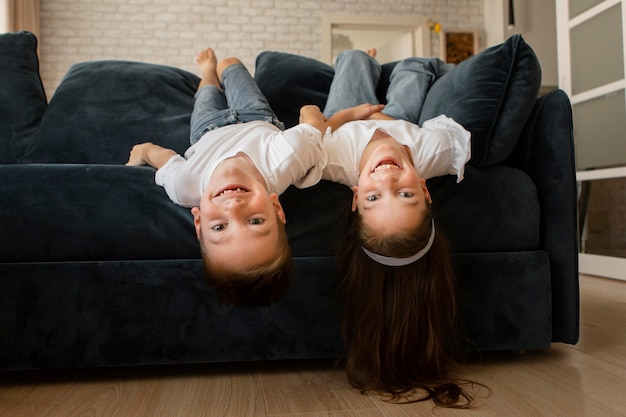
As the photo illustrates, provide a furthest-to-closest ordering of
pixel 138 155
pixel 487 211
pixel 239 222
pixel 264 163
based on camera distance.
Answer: pixel 138 155, pixel 487 211, pixel 264 163, pixel 239 222

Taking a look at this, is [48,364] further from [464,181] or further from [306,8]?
[306,8]

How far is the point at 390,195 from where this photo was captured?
1.26m

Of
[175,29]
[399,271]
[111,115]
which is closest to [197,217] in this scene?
[399,271]

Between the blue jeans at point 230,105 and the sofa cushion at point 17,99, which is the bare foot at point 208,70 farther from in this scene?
the sofa cushion at point 17,99

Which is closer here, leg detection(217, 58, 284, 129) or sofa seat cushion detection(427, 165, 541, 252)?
sofa seat cushion detection(427, 165, 541, 252)

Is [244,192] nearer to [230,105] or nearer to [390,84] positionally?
[230,105]

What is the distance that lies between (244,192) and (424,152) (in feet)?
1.67

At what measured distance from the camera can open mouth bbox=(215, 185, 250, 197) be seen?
122 centimetres

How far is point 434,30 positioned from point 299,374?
16.7 ft

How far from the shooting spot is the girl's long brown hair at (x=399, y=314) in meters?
1.31

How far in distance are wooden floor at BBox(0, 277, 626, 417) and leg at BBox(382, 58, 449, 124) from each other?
888 mm

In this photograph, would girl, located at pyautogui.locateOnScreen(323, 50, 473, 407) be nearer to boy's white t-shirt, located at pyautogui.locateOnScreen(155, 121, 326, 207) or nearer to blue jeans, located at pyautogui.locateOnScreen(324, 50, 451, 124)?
boy's white t-shirt, located at pyautogui.locateOnScreen(155, 121, 326, 207)

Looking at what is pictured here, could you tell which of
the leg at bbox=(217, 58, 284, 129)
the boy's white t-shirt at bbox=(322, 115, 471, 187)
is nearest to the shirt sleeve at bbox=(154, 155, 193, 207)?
the boy's white t-shirt at bbox=(322, 115, 471, 187)

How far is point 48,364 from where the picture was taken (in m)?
1.33
